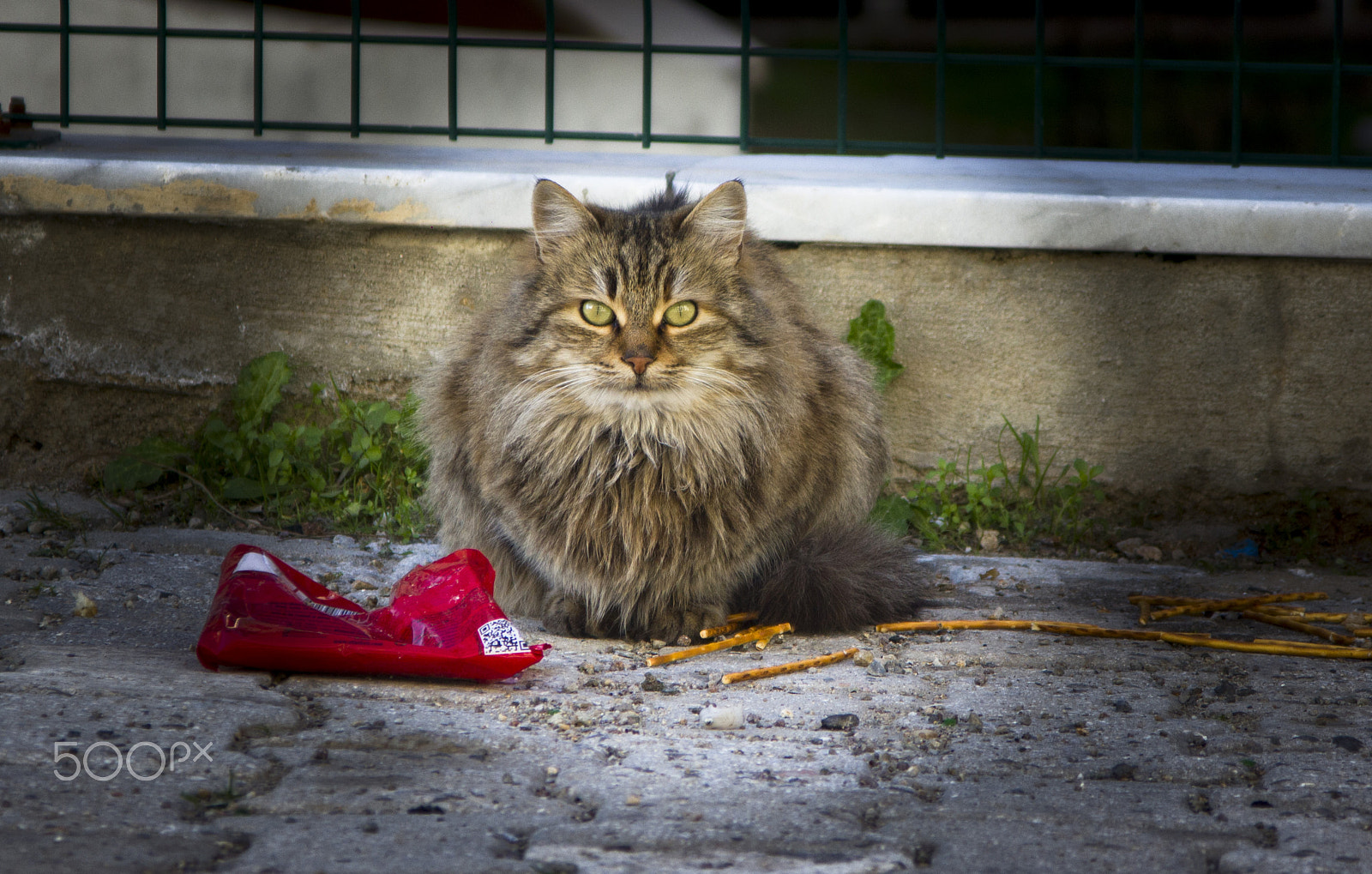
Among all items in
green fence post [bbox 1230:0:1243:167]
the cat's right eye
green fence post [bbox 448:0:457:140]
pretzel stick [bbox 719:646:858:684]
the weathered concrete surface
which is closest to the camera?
the weathered concrete surface

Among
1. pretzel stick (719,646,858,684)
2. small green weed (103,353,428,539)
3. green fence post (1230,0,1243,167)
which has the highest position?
green fence post (1230,0,1243,167)

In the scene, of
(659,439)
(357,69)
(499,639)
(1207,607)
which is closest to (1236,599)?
(1207,607)

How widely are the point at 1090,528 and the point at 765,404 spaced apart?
64.2 inches

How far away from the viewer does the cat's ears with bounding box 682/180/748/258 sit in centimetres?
288

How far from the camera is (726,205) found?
114 inches

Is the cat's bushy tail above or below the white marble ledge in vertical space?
below

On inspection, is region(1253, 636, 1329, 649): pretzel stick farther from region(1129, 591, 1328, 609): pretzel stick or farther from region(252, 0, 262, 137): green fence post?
region(252, 0, 262, 137): green fence post

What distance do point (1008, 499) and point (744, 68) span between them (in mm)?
1791

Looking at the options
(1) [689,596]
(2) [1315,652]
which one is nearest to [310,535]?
(1) [689,596]

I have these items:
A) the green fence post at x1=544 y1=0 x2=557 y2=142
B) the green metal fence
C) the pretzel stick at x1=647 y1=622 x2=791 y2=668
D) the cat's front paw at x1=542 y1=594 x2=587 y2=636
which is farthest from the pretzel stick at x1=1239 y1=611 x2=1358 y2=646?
the green fence post at x1=544 y1=0 x2=557 y2=142

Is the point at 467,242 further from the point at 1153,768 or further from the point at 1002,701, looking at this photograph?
the point at 1153,768

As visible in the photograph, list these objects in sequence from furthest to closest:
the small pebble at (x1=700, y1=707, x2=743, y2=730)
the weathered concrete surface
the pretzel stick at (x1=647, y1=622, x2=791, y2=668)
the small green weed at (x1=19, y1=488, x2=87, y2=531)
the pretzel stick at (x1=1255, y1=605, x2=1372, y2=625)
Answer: the small green weed at (x1=19, y1=488, x2=87, y2=531) → the pretzel stick at (x1=1255, y1=605, x2=1372, y2=625) → the pretzel stick at (x1=647, y1=622, x2=791, y2=668) → the small pebble at (x1=700, y1=707, x2=743, y2=730) → the weathered concrete surface

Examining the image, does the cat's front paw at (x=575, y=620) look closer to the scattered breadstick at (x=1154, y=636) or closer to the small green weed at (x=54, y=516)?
the scattered breadstick at (x=1154, y=636)

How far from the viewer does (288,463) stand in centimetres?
393
